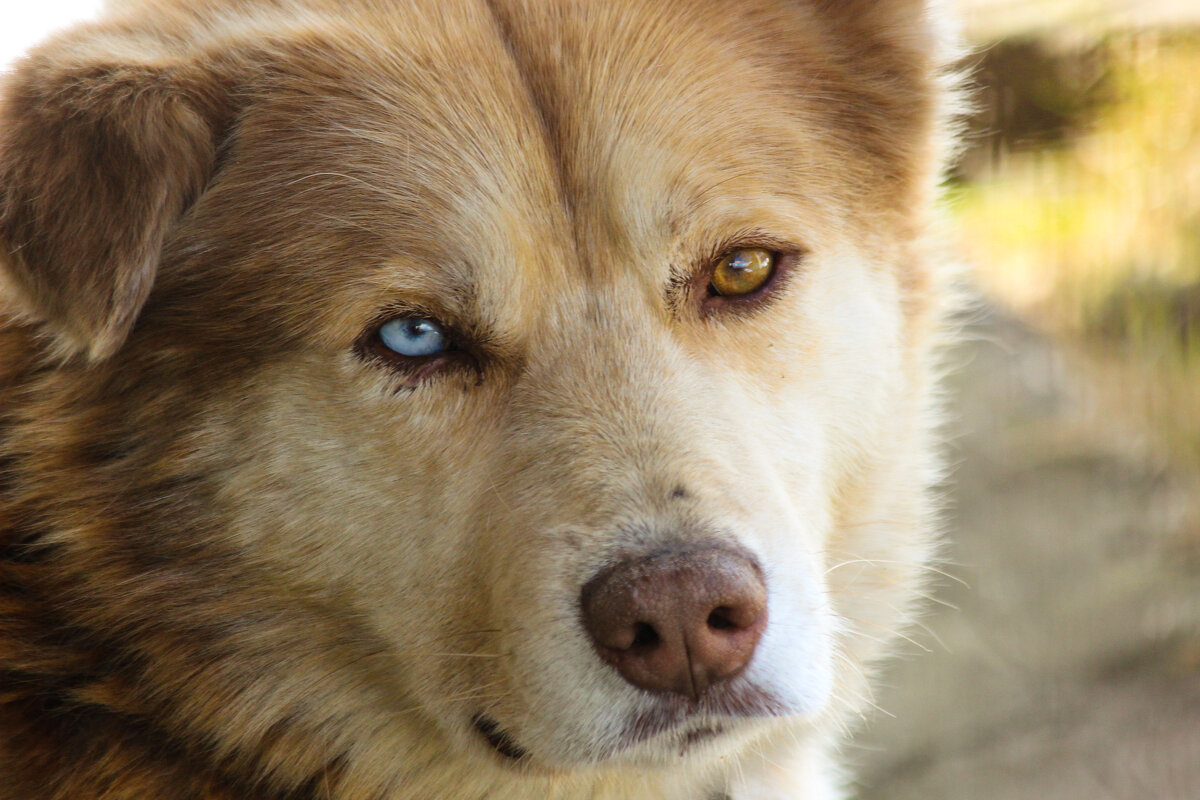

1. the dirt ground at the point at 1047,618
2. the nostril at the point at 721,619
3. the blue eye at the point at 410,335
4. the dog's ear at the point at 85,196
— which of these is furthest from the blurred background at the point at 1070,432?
the dog's ear at the point at 85,196

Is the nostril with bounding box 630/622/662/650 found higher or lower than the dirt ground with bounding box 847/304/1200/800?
higher

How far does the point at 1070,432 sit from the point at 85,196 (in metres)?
4.89

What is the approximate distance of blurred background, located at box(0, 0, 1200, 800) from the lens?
508 cm

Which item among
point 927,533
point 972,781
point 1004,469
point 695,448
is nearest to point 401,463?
point 695,448

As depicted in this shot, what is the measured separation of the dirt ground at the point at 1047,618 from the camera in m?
4.96

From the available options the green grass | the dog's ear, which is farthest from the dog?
the green grass

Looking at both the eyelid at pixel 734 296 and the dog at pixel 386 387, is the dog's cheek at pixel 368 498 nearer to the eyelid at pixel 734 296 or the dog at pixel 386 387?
the dog at pixel 386 387

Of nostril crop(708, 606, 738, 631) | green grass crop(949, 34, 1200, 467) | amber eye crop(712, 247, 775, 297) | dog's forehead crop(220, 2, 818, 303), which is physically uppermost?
dog's forehead crop(220, 2, 818, 303)

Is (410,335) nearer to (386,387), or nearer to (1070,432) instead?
(386,387)

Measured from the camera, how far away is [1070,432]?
19.1 feet

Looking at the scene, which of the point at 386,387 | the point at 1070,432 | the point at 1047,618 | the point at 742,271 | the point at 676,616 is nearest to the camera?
the point at 676,616

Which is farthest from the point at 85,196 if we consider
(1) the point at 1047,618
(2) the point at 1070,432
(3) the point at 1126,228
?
(3) the point at 1126,228

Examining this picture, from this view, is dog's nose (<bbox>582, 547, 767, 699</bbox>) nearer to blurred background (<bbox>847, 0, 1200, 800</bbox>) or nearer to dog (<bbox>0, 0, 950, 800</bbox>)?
dog (<bbox>0, 0, 950, 800</bbox>)

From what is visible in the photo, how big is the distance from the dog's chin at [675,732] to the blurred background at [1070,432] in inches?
114
